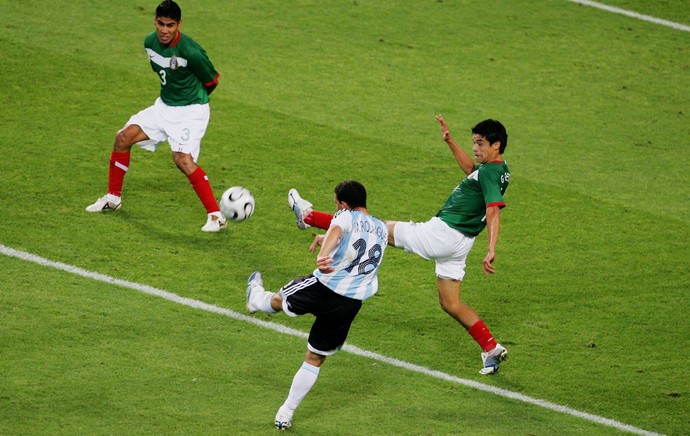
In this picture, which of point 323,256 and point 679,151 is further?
point 679,151

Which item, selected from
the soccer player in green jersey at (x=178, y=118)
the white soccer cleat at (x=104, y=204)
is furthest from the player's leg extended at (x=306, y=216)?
the white soccer cleat at (x=104, y=204)

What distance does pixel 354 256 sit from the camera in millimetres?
7520

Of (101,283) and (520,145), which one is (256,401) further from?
(520,145)

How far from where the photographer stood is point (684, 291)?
10.2 metres

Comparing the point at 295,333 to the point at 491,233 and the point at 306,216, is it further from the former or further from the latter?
the point at 491,233

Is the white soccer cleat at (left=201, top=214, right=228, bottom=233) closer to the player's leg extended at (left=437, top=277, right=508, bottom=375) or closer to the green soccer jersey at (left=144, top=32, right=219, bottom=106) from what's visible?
the green soccer jersey at (left=144, top=32, right=219, bottom=106)

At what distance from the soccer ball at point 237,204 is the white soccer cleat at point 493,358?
242 cm

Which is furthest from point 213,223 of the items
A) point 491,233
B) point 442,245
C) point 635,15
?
point 635,15

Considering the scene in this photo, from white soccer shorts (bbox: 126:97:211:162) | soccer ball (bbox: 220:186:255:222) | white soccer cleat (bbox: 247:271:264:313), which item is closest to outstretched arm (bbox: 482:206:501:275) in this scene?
white soccer cleat (bbox: 247:271:264:313)

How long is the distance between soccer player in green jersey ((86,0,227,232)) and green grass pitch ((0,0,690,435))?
342 mm

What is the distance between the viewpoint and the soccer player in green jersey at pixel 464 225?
8625mm

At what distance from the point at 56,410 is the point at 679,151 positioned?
8.27 meters

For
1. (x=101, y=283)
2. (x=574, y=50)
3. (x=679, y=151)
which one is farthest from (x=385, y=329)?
(x=574, y=50)

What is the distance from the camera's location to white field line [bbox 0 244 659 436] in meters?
8.17
